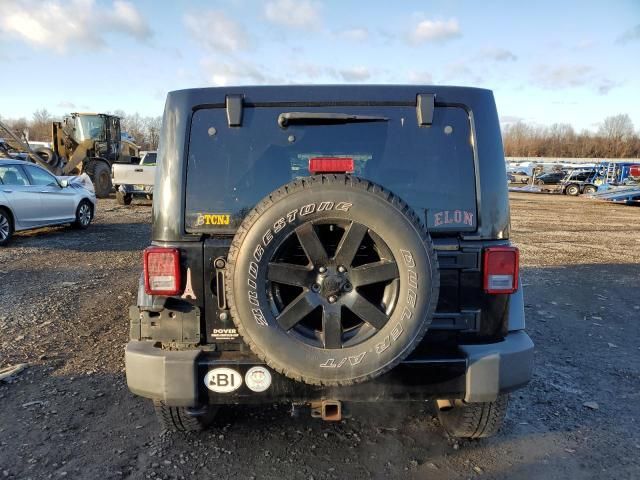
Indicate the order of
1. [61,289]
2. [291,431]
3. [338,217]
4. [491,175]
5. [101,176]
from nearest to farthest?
1. [338,217]
2. [491,175]
3. [291,431]
4. [61,289]
5. [101,176]

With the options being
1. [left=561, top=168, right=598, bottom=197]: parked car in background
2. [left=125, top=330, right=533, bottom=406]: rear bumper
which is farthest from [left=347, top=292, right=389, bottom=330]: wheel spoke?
[left=561, top=168, right=598, bottom=197]: parked car in background

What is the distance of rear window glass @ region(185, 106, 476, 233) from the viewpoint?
2.70 m

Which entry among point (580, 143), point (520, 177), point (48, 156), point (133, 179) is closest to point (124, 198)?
point (133, 179)

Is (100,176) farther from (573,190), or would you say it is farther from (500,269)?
(573,190)

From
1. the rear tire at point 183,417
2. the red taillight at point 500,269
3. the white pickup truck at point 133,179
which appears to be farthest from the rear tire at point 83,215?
the red taillight at point 500,269

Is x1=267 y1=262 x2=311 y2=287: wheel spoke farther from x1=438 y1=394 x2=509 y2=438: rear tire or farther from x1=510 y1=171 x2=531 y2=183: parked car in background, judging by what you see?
x1=510 y1=171 x2=531 y2=183: parked car in background

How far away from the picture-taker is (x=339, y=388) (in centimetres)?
259

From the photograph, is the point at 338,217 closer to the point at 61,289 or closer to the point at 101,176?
the point at 61,289

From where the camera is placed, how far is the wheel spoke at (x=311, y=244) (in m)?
2.35

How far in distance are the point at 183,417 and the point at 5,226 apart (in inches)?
336

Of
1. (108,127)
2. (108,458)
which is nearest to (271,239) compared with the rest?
(108,458)

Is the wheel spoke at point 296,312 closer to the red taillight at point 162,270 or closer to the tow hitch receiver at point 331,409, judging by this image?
the tow hitch receiver at point 331,409

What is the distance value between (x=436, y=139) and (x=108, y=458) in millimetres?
2641

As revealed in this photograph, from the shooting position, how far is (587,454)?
9.94ft
